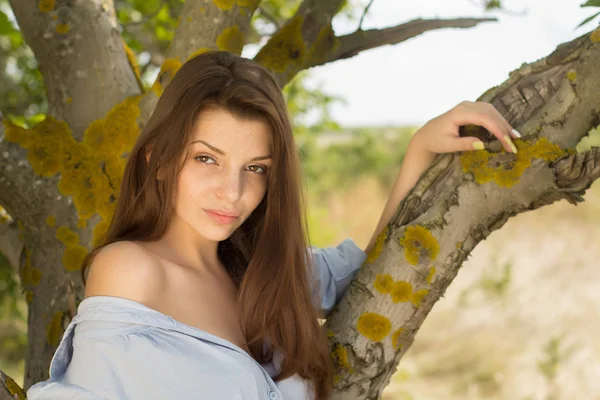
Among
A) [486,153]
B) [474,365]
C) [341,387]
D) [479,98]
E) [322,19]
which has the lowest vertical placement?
[474,365]

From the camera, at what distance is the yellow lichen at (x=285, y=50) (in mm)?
2326

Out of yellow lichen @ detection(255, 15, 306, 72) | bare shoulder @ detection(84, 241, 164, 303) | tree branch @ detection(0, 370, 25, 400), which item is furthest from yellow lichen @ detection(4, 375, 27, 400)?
yellow lichen @ detection(255, 15, 306, 72)

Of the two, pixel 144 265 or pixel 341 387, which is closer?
pixel 144 265

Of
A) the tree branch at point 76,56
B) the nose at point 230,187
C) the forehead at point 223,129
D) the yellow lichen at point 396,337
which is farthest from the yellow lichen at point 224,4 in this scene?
the yellow lichen at point 396,337

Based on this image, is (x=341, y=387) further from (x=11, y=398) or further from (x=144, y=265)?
(x=11, y=398)

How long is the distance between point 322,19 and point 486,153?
2.97 ft

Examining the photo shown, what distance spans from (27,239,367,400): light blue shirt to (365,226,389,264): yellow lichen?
0.42 metres

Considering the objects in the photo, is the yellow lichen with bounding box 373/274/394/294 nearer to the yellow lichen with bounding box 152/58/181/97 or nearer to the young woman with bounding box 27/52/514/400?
the young woman with bounding box 27/52/514/400

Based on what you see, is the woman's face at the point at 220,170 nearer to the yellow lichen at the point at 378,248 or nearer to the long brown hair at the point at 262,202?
the long brown hair at the point at 262,202

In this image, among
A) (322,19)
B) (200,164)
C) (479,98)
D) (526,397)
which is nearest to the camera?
(200,164)

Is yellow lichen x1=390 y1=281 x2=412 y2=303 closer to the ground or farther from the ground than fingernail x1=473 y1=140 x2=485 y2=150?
closer to the ground

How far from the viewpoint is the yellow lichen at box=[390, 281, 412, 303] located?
169 cm

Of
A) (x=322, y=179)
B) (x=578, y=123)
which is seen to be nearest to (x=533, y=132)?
(x=578, y=123)

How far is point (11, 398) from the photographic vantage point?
56.5 inches
